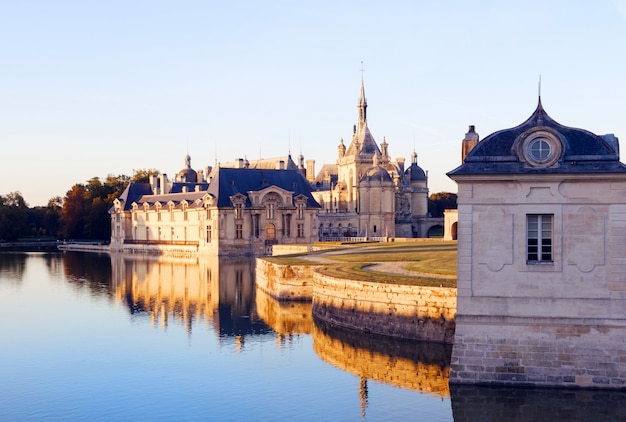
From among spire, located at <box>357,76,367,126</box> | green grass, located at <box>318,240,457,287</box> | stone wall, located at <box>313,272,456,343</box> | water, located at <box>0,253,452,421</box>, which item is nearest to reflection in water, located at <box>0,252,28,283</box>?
water, located at <box>0,253,452,421</box>

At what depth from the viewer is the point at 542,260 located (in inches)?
765

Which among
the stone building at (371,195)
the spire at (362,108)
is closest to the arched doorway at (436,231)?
the stone building at (371,195)

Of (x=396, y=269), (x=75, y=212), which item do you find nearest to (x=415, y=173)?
(x=75, y=212)

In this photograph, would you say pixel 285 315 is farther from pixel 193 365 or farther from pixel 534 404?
pixel 534 404

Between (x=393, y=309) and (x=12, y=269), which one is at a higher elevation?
(x=393, y=309)

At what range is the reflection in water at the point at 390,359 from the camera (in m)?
22.2

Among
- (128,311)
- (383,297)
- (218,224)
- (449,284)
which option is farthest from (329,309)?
(218,224)

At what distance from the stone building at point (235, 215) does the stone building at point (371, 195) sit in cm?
2050

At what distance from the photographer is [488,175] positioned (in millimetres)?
19281

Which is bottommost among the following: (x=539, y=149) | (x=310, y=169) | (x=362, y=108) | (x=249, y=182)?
(x=539, y=149)

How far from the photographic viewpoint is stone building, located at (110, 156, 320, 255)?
84938mm

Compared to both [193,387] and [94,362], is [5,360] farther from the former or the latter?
[193,387]

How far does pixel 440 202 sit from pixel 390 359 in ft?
425

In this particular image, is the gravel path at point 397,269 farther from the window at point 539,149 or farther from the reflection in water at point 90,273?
the reflection in water at point 90,273
